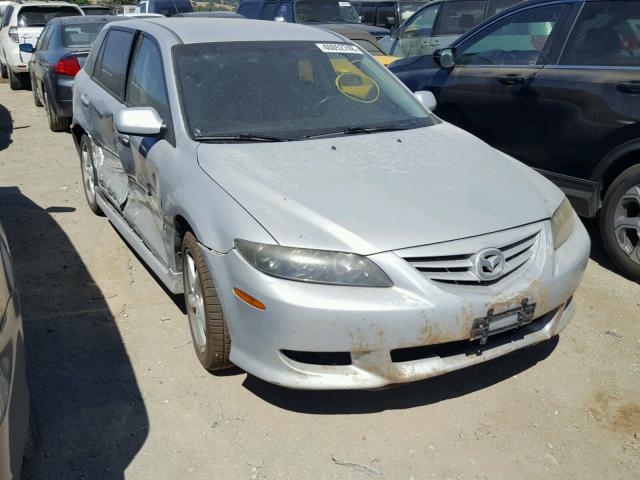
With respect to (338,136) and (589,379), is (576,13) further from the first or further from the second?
(589,379)

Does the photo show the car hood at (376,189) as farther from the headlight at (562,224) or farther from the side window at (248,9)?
the side window at (248,9)

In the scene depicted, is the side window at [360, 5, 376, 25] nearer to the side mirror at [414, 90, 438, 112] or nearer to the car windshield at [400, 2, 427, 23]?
the car windshield at [400, 2, 427, 23]

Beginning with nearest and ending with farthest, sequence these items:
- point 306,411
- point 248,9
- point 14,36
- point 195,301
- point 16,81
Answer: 1. point 306,411
2. point 195,301
3. point 14,36
4. point 16,81
5. point 248,9

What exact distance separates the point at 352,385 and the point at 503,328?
71 centimetres

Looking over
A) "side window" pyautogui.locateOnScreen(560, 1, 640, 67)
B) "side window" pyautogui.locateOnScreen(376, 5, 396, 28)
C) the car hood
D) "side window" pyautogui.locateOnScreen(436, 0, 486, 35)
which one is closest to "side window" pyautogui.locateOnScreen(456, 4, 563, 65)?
"side window" pyautogui.locateOnScreen(560, 1, 640, 67)

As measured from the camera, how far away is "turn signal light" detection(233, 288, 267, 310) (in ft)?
9.24

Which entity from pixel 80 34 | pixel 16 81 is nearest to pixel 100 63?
pixel 80 34

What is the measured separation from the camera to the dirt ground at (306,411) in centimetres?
285

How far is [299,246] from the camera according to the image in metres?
2.85

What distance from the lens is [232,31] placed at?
4316mm

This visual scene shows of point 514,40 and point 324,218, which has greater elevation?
point 514,40

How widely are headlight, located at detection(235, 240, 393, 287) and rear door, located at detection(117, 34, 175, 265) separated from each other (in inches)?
45.4

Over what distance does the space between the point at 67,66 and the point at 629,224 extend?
716 centimetres

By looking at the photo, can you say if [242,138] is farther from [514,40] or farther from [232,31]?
[514,40]
